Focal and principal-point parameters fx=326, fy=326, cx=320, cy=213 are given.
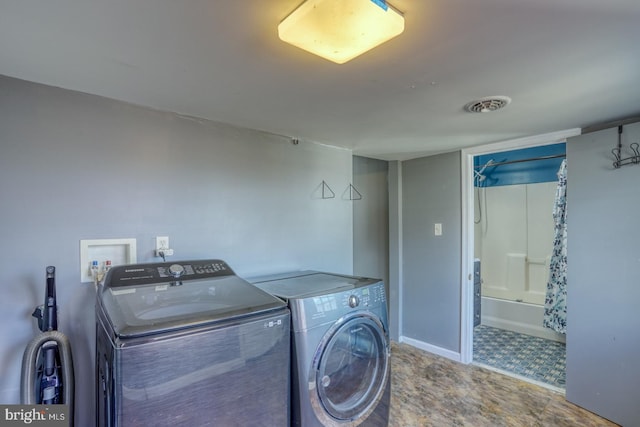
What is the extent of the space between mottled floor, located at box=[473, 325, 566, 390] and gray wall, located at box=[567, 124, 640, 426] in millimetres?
408

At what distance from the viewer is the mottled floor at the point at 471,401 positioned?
6.95 feet

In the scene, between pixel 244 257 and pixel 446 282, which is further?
pixel 446 282

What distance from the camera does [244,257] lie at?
2203 millimetres

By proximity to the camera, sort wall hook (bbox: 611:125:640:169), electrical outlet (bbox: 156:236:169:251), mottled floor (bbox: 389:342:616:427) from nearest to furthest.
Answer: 1. electrical outlet (bbox: 156:236:169:251)
2. wall hook (bbox: 611:125:640:169)
3. mottled floor (bbox: 389:342:616:427)

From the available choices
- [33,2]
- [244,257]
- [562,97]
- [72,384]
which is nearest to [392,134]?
[562,97]

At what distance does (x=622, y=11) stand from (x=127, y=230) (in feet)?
7.26

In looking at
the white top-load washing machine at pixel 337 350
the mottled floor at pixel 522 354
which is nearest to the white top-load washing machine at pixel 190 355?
the white top-load washing machine at pixel 337 350

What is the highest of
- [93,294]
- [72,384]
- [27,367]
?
[93,294]

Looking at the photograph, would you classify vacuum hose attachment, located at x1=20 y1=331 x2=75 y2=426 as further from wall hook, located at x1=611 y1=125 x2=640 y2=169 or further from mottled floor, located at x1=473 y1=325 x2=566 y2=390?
wall hook, located at x1=611 y1=125 x2=640 y2=169

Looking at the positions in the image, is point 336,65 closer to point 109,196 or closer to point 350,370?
point 109,196

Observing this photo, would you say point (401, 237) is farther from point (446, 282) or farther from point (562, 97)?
point (562, 97)

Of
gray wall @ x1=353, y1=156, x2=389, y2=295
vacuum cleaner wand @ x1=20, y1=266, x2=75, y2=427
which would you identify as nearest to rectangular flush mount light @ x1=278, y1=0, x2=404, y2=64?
vacuum cleaner wand @ x1=20, y1=266, x2=75, y2=427

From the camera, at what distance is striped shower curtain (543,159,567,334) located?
11.0 feet

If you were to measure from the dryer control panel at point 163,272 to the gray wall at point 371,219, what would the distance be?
6.43ft
